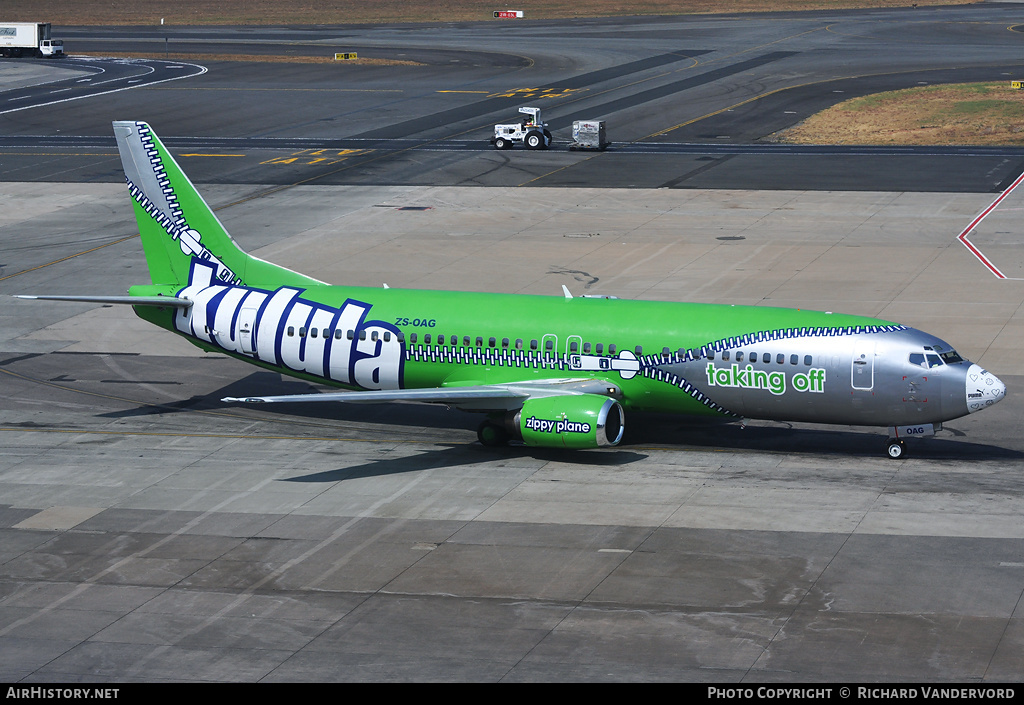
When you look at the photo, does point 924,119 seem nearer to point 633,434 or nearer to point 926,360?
point 633,434

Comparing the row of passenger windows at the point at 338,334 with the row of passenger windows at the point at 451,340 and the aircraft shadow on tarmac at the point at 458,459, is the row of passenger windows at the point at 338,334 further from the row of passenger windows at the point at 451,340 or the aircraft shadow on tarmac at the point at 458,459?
the aircraft shadow on tarmac at the point at 458,459

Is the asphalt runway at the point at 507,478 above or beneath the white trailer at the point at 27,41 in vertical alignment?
beneath

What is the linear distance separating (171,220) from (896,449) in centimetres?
2660

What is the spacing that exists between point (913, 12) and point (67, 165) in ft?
429

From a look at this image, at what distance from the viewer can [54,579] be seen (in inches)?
1340

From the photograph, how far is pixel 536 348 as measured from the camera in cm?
4425

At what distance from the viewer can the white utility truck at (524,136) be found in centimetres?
10050

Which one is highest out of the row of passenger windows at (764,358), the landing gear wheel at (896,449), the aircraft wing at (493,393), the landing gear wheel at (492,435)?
the row of passenger windows at (764,358)

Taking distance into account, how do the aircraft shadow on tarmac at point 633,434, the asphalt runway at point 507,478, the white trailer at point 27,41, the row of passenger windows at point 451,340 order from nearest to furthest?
the asphalt runway at point 507,478, the aircraft shadow on tarmac at point 633,434, the row of passenger windows at point 451,340, the white trailer at point 27,41

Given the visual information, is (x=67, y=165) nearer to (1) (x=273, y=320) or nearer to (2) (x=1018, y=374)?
(1) (x=273, y=320)

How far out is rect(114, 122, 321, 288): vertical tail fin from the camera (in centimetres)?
4884

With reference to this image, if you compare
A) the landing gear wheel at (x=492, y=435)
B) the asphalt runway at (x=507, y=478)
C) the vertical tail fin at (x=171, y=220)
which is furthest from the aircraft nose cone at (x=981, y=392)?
the vertical tail fin at (x=171, y=220)

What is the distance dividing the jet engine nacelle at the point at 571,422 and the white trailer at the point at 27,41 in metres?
135

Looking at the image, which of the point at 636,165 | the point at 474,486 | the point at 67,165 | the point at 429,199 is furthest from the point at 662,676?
the point at 67,165
